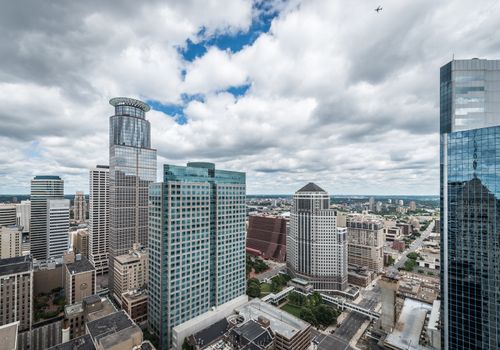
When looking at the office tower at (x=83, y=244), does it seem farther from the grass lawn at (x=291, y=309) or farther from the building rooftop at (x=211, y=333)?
the grass lawn at (x=291, y=309)

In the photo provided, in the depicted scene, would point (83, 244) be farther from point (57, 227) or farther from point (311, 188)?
point (311, 188)

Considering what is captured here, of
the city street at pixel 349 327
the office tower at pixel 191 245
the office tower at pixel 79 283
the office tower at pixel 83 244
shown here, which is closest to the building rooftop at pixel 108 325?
the office tower at pixel 191 245

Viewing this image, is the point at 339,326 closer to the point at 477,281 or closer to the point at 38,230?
the point at 477,281

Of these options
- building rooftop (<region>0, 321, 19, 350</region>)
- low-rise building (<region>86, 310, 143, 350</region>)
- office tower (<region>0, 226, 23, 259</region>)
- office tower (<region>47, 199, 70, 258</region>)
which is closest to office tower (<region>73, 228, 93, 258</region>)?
office tower (<region>47, 199, 70, 258</region>)

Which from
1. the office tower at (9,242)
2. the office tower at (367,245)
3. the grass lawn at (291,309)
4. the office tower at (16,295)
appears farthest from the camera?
the office tower at (367,245)

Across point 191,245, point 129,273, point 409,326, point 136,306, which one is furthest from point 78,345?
point 409,326

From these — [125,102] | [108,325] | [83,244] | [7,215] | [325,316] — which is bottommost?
[325,316]
